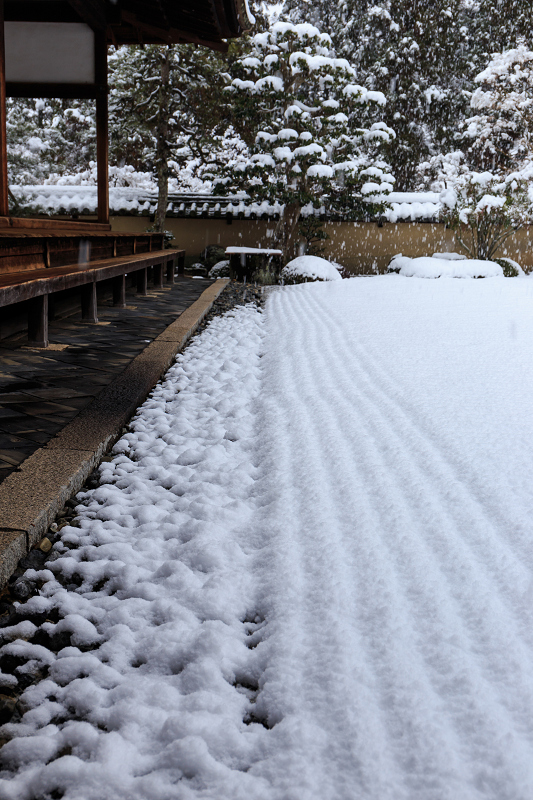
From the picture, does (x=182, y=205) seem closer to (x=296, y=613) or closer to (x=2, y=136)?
(x=2, y=136)

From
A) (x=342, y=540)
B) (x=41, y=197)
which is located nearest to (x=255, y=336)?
(x=342, y=540)

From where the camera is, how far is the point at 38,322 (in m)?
4.77

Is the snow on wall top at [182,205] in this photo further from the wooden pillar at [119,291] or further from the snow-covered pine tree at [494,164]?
the wooden pillar at [119,291]

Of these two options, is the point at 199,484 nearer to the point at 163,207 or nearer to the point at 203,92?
the point at 163,207

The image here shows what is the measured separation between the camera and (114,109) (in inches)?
634

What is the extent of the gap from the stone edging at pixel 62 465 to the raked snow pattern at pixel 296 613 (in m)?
0.11

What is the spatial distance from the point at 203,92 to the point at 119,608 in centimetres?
1602

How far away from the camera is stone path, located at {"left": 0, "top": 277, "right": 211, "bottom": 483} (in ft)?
9.68

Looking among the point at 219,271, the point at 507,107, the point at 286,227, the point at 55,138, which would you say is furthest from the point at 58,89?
the point at 55,138

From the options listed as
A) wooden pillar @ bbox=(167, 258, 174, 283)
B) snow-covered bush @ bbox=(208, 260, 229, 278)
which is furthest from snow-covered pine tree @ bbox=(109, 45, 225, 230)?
wooden pillar @ bbox=(167, 258, 174, 283)

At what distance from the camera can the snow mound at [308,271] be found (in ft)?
43.5

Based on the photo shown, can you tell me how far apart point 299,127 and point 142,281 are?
7.95 metres

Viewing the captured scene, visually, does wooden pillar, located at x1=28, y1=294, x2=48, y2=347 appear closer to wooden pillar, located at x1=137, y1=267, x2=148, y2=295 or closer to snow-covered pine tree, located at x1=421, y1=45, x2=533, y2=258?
wooden pillar, located at x1=137, y1=267, x2=148, y2=295

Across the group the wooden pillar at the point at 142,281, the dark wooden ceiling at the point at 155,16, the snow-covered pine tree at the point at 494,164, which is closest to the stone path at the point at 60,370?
the wooden pillar at the point at 142,281
